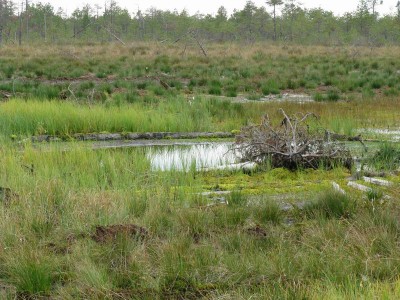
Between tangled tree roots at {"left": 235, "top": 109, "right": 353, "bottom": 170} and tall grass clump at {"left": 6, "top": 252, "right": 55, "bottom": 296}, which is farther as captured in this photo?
tangled tree roots at {"left": 235, "top": 109, "right": 353, "bottom": 170}

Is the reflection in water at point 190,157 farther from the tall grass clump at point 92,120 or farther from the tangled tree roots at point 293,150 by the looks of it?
the tall grass clump at point 92,120

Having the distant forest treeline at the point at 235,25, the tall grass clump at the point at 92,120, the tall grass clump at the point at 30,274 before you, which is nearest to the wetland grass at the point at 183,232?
the tall grass clump at the point at 30,274

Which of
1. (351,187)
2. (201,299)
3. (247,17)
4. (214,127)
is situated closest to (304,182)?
(351,187)

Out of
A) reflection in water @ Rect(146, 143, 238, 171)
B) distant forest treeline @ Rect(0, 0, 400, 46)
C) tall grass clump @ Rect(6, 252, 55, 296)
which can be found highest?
distant forest treeline @ Rect(0, 0, 400, 46)

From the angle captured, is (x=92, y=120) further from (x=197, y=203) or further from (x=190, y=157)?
(x=197, y=203)

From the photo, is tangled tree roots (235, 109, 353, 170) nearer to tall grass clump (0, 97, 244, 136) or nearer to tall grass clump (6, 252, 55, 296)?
tall grass clump (0, 97, 244, 136)

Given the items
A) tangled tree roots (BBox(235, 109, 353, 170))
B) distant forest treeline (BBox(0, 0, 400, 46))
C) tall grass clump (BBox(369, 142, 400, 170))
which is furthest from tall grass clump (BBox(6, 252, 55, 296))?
distant forest treeline (BBox(0, 0, 400, 46))

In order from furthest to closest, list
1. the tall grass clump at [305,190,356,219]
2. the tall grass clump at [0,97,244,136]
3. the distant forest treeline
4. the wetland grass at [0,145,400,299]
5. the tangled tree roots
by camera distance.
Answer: the distant forest treeline → the tall grass clump at [0,97,244,136] → the tangled tree roots → the tall grass clump at [305,190,356,219] → the wetland grass at [0,145,400,299]

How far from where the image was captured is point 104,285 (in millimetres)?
4242

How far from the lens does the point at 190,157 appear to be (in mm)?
9805

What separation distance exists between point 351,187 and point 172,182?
7.40ft

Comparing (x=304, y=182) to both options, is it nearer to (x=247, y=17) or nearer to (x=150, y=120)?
(x=150, y=120)

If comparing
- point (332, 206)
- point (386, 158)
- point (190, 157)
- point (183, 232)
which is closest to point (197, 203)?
point (183, 232)

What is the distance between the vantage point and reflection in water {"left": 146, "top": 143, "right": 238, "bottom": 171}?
29.1 ft
